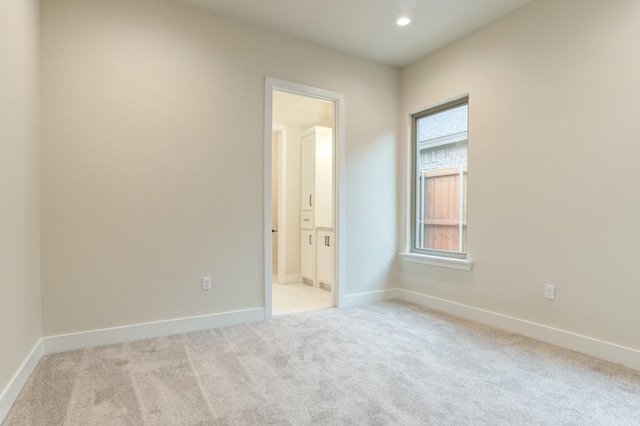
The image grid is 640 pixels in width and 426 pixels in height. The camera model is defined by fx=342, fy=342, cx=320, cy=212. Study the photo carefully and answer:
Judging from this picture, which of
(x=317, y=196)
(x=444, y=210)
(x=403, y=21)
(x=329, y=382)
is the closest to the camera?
(x=329, y=382)

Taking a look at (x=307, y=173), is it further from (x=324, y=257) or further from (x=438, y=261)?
(x=438, y=261)

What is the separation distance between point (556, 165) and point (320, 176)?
2.92m

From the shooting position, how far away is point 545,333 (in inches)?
107

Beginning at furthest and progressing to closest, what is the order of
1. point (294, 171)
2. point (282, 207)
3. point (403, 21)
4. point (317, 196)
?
point (294, 171) → point (282, 207) → point (317, 196) → point (403, 21)

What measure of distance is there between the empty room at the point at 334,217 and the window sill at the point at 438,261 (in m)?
0.03

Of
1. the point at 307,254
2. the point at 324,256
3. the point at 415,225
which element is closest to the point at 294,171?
A: the point at 307,254

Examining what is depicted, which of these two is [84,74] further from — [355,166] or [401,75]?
[401,75]

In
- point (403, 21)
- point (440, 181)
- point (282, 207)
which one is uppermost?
point (403, 21)

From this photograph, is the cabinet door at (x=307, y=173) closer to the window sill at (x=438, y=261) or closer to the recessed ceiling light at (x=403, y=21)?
the window sill at (x=438, y=261)

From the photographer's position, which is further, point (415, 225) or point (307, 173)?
point (307, 173)

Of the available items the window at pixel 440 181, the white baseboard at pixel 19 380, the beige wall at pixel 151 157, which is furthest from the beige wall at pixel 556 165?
the white baseboard at pixel 19 380

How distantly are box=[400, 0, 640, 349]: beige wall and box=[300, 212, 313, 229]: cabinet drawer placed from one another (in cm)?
215

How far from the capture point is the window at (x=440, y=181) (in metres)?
3.54

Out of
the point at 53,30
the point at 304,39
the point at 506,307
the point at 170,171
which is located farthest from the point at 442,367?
the point at 53,30
